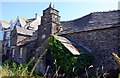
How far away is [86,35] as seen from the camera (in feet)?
73.9

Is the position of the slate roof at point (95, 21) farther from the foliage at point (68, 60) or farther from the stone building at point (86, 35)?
the foliage at point (68, 60)

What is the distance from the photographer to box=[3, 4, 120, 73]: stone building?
66.7ft

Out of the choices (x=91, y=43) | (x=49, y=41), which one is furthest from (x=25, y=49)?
(x=91, y=43)

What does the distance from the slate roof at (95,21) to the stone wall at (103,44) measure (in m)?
0.60

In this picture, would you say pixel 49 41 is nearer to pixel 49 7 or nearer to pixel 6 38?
pixel 49 7

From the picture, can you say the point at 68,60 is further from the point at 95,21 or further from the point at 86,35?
the point at 95,21

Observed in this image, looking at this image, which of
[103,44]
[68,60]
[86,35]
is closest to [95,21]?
[86,35]

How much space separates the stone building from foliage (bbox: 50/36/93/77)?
1.65ft

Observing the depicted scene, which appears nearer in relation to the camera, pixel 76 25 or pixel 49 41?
pixel 49 41

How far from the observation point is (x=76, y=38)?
76.8 ft

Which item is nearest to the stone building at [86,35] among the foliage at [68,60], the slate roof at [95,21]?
the slate roof at [95,21]

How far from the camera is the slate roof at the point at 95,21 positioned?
22120 mm

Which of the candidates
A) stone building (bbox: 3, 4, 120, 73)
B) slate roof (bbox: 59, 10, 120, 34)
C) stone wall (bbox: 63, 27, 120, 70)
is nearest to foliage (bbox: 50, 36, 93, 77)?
stone building (bbox: 3, 4, 120, 73)

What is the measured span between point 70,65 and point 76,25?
332 inches
